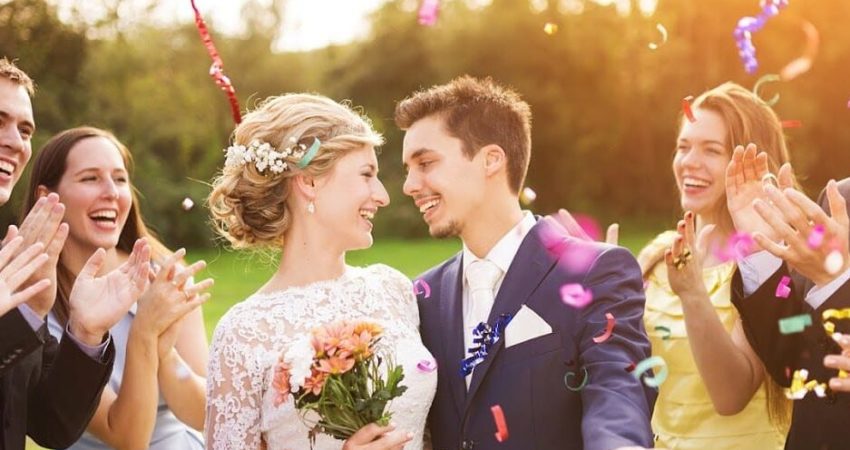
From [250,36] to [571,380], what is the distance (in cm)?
4532

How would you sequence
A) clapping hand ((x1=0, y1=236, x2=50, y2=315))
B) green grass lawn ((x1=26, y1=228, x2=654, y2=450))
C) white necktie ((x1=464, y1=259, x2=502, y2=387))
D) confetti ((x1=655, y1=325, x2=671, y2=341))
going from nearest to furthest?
1. clapping hand ((x1=0, y1=236, x2=50, y2=315))
2. white necktie ((x1=464, y1=259, x2=502, y2=387))
3. confetti ((x1=655, y1=325, x2=671, y2=341))
4. green grass lawn ((x1=26, y1=228, x2=654, y2=450))

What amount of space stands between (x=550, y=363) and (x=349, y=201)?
1.14m

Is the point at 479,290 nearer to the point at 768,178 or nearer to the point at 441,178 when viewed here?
the point at 441,178

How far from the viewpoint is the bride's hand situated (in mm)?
4047

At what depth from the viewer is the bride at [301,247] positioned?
446cm

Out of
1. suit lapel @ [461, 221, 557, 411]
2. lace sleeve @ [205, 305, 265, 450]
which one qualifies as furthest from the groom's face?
lace sleeve @ [205, 305, 265, 450]

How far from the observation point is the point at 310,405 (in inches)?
158

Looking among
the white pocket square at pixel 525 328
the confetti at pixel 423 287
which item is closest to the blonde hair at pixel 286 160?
the confetti at pixel 423 287

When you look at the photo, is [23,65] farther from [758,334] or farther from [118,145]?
[758,334]

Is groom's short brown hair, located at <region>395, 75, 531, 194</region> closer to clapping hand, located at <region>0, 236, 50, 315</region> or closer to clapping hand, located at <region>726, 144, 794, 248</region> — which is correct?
clapping hand, located at <region>726, 144, 794, 248</region>

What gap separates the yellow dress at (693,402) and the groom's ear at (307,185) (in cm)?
181

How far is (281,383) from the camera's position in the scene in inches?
163

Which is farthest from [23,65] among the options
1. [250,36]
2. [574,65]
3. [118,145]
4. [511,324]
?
[511,324]

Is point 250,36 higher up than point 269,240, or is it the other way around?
point 250,36
